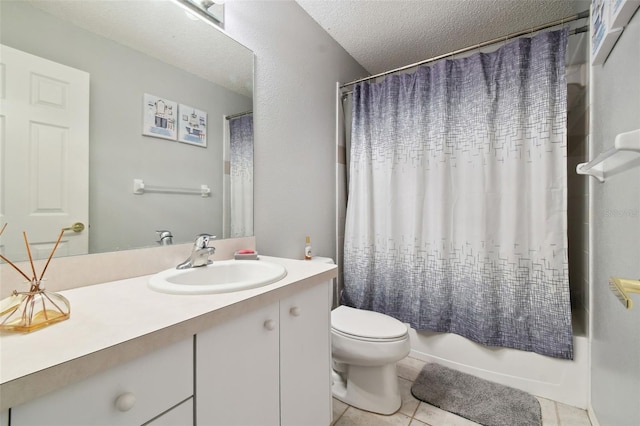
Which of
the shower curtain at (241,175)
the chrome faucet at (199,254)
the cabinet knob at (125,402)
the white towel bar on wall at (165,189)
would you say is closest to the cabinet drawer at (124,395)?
the cabinet knob at (125,402)

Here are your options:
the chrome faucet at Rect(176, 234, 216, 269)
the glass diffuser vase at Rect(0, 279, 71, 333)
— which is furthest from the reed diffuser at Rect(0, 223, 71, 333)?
the chrome faucet at Rect(176, 234, 216, 269)

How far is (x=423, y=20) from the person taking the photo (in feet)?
6.08

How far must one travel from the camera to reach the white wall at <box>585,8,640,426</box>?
88 cm

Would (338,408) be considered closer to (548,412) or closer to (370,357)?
(370,357)

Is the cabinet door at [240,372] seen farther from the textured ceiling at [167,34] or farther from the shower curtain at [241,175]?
the textured ceiling at [167,34]

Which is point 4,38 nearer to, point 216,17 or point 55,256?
point 55,256

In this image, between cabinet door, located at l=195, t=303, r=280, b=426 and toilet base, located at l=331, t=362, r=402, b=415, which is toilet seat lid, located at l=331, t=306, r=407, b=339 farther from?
cabinet door, located at l=195, t=303, r=280, b=426

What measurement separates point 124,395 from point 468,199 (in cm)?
180

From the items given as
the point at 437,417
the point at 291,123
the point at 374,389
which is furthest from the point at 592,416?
the point at 291,123

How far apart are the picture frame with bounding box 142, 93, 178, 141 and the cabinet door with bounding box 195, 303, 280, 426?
80 cm

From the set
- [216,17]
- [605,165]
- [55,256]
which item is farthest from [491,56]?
[55,256]

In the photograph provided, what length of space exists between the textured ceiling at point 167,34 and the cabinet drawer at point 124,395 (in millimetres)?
1043

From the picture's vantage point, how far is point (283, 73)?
5.40ft

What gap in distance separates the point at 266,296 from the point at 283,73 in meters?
1.39
